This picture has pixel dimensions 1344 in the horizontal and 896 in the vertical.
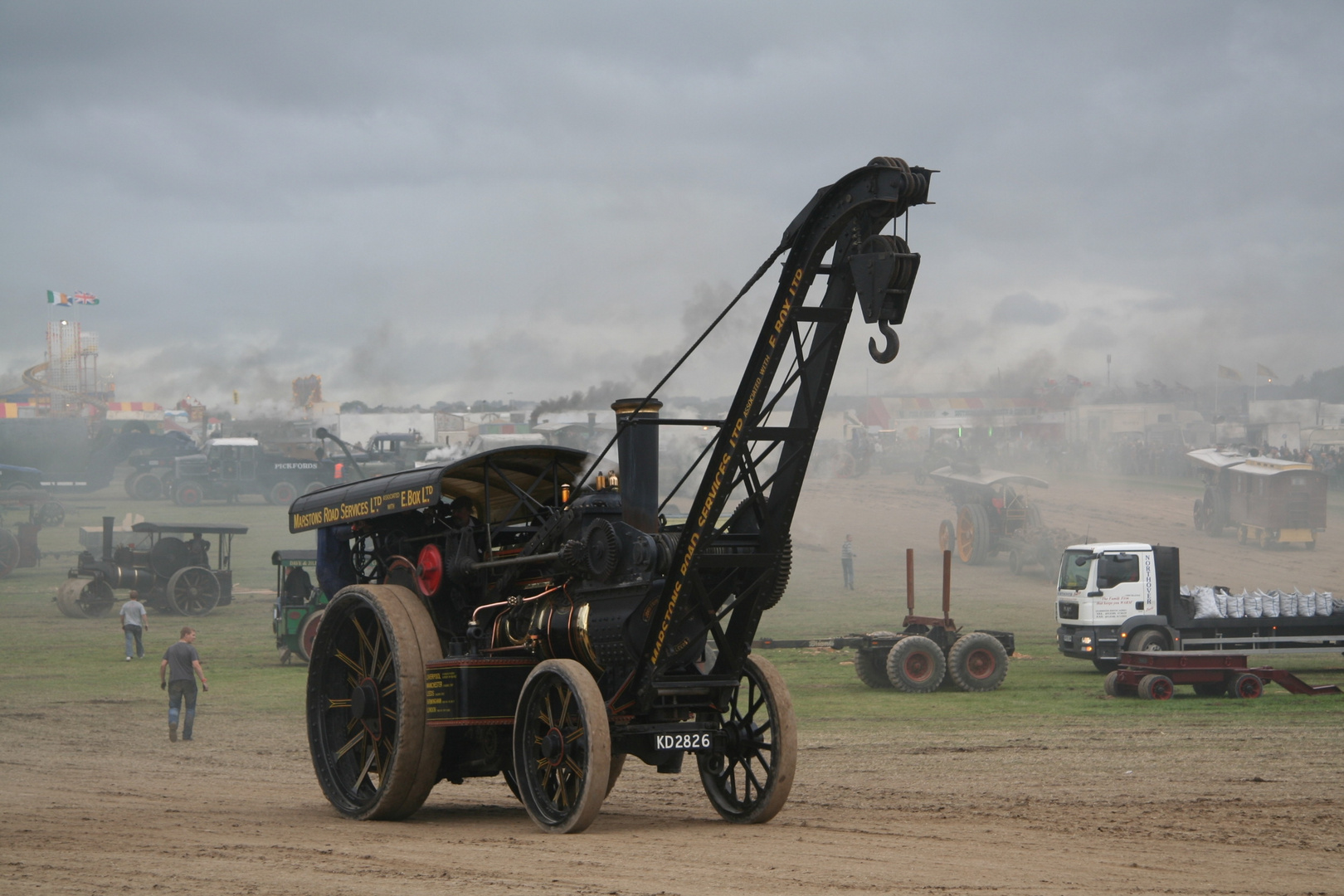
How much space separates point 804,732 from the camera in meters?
15.9

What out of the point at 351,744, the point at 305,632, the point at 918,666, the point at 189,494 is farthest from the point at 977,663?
the point at 189,494

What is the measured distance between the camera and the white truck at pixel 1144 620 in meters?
21.0

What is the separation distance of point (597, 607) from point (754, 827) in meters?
1.77

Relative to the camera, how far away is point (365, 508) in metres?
10.6

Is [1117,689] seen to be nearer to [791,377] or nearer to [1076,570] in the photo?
[1076,570]

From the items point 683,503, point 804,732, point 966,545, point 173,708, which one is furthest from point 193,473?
point 804,732

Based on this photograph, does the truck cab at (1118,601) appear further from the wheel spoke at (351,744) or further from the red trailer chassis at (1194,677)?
the wheel spoke at (351,744)

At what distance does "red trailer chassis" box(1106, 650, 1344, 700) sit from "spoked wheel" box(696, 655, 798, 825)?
10.4m

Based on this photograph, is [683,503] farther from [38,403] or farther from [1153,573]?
[38,403]

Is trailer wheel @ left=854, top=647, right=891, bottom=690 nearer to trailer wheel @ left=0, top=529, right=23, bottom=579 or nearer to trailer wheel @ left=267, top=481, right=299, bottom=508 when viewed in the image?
trailer wheel @ left=0, top=529, right=23, bottom=579

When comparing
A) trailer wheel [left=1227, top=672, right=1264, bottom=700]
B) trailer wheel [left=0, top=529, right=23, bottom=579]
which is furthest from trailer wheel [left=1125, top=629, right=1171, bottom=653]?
trailer wheel [left=0, top=529, right=23, bottom=579]

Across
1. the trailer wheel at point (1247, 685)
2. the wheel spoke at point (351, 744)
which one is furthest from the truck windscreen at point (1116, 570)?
the wheel spoke at point (351, 744)

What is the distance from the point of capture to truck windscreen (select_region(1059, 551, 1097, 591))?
22.4 m

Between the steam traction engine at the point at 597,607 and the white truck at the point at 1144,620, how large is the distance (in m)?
12.7
